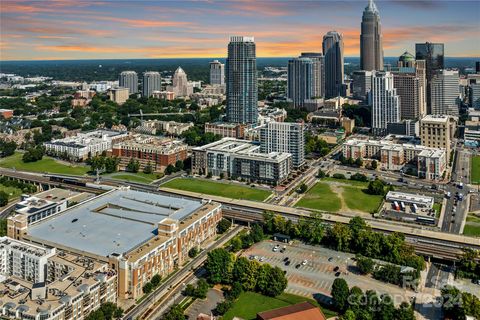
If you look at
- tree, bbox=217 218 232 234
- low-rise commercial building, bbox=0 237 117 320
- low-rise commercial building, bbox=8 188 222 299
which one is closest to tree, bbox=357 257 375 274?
tree, bbox=217 218 232 234

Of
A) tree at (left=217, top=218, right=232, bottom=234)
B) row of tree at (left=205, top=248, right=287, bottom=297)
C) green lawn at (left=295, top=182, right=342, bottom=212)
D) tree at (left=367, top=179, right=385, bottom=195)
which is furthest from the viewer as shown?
tree at (left=367, top=179, right=385, bottom=195)

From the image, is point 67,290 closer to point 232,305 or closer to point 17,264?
point 17,264

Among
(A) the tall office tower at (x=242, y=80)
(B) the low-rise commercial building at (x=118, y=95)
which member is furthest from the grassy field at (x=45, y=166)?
(B) the low-rise commercial building at (x=118, y=95)

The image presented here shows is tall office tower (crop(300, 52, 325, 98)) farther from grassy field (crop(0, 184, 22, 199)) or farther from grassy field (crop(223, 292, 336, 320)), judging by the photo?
grassy field (crop(223, 292, 336, 320))

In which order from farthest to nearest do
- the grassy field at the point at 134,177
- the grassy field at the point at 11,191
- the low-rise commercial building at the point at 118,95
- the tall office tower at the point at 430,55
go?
the low-rise commercial building at the point at 118,95, the tall office tower at the point at 430,55, the grassy field at the point at 134,177, the grassy field at the point at 11,191

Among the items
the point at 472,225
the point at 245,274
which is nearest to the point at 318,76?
the point at 472,225

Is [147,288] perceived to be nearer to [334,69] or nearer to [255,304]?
[255,304]

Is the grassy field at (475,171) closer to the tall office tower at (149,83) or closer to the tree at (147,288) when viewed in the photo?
the tree at (147,288)
